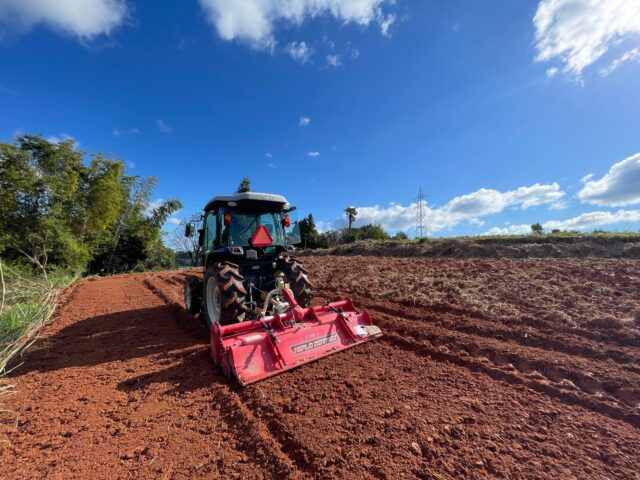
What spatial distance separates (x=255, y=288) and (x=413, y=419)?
2.91 meters

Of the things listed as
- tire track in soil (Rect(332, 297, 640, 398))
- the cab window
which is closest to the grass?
the cab window

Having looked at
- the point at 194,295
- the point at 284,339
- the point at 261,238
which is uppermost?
the point at 261,238

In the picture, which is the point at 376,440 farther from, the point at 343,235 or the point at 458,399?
the point at 343,235

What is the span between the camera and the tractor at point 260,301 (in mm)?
3160

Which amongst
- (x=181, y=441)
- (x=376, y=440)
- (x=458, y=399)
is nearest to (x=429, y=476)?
(x=376, y=440)

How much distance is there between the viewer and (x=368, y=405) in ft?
8.11

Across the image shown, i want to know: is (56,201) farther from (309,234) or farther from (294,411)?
(309,234)

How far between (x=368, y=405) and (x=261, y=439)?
3.00 feet

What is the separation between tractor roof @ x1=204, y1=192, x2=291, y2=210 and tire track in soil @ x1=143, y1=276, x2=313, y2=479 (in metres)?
2.61

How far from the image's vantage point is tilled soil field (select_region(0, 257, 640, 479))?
6.14ft

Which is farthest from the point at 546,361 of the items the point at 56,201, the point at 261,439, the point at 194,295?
the point at 56,201

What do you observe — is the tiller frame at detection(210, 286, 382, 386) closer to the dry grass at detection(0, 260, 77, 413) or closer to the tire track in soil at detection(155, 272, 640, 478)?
the tire track in soil at detection(155, 272, 640, 478)

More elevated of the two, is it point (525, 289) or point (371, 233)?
point (371, 233)

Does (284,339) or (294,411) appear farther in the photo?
(284,339)
